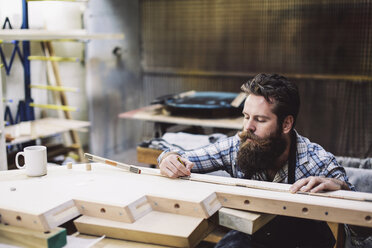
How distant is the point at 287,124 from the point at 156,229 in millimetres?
892

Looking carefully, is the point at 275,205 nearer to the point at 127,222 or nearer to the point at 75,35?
the point at 127,222

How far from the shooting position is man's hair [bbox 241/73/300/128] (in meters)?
1.89

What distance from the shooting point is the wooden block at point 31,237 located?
128cm

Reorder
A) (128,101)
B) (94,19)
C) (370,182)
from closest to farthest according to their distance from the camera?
1. (370,182)
2. (94,19)
3. (128,101)

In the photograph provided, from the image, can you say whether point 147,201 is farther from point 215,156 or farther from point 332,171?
point 332,171

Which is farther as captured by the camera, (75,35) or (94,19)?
(94,19)

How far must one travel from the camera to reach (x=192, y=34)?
543 cm

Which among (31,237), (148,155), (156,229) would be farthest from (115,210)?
(148,155)

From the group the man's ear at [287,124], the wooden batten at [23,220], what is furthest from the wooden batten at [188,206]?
the man's ear at [287,124]

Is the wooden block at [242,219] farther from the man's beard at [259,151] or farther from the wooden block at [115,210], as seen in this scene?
the man's beard at [259,151]

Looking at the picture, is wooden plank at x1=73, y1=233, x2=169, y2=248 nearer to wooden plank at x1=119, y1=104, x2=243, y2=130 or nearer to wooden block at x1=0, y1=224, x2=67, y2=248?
Answer: wooden block at x1=0, y1=224, x2=67, y2=248

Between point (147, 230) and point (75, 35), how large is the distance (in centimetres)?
207

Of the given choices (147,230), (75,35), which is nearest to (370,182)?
(147,230)

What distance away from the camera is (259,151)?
74.0 inches
